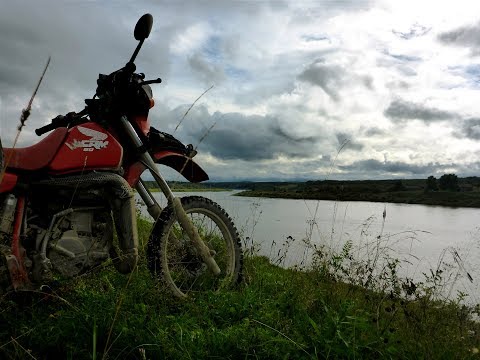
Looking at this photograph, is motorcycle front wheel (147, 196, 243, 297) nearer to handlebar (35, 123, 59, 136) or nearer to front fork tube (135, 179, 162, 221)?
front fork tube (135, 179, 162, 221)

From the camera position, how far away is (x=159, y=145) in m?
3.96

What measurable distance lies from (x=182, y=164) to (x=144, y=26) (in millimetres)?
1483

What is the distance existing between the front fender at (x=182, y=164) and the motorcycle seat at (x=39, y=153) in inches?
36.9

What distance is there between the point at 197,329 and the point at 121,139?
6.06ft

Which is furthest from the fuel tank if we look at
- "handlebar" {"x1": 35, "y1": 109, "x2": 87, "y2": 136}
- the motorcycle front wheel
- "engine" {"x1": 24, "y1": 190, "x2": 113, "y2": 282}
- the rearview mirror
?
the rearview mirror

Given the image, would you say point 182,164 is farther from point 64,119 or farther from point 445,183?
point 445,183

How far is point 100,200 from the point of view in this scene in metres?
3.53

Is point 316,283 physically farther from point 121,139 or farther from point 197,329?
point 121,139

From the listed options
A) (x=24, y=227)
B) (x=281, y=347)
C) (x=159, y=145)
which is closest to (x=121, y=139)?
(x=159, y=145)

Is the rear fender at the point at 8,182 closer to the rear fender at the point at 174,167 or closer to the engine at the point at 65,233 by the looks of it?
the engine at the point at 65,233

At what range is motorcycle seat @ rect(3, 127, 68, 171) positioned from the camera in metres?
3.14

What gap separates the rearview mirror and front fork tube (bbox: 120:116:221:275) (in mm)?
787

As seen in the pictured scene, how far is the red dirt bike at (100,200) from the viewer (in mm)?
3113

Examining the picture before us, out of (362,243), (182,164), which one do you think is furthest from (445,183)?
(182,164)
